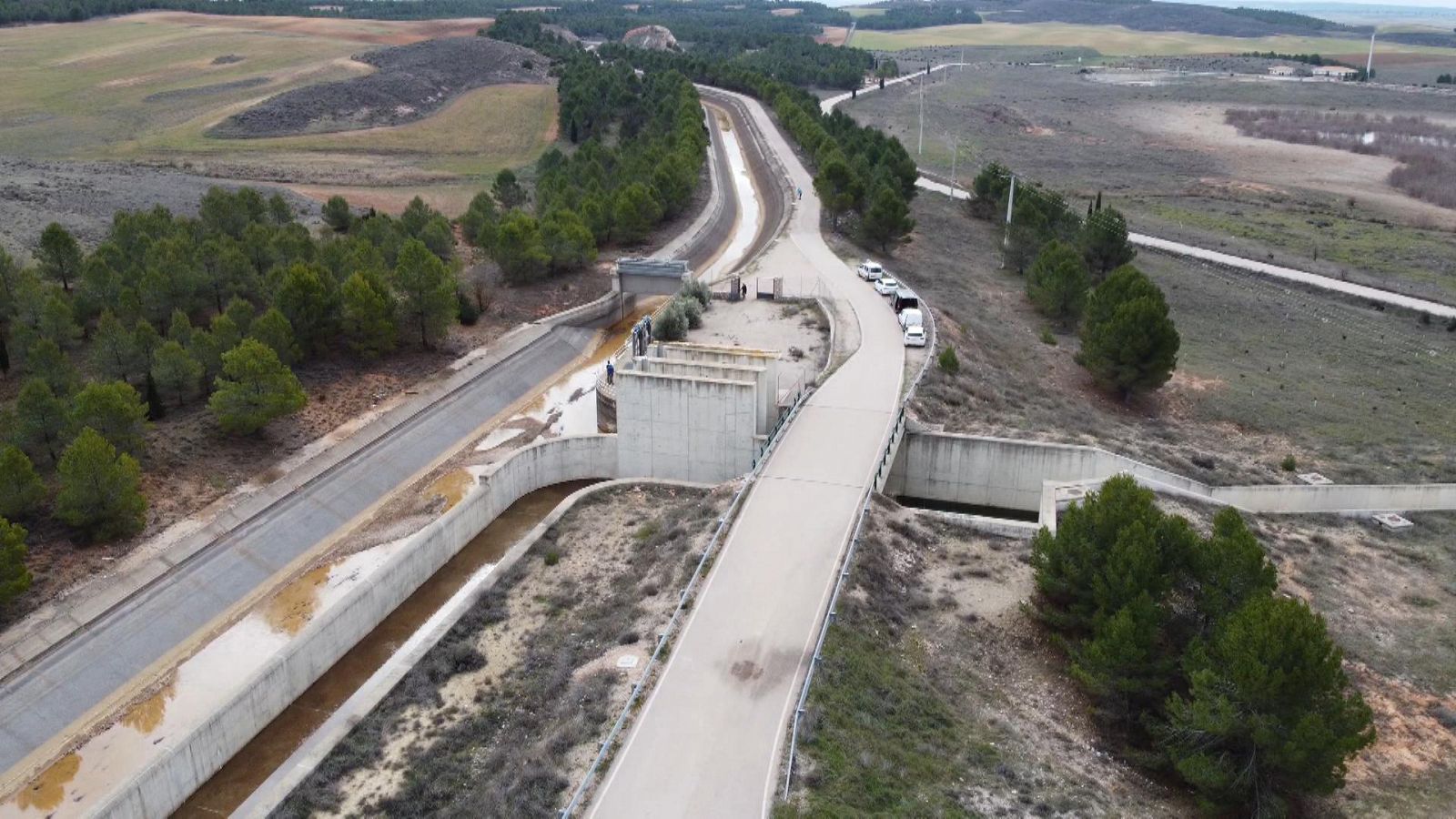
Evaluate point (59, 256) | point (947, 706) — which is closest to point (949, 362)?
point (947, 706)

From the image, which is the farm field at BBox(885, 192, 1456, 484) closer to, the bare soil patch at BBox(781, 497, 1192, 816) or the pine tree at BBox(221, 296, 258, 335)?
the bare soil patch at BBox(781, 497, 1192, 816)

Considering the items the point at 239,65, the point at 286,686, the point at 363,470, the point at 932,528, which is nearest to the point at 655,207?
the point at 363,470

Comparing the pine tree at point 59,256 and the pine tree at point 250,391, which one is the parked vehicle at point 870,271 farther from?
the pine tree at point 59,256

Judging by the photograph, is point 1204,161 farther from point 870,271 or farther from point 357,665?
point 357,665

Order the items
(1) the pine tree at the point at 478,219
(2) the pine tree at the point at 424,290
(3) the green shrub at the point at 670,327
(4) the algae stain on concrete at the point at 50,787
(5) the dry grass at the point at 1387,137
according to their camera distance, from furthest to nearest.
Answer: (5) the dry grass at the point at 1387,137, (1) the pine tree at the point at 478,219, (2) the pine tree at the point at 424,290, (3) the green shrub at the point at 670,327, (4) the algae stain on concrete at the point at 50,787

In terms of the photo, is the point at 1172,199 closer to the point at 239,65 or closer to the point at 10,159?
the point at 10,159

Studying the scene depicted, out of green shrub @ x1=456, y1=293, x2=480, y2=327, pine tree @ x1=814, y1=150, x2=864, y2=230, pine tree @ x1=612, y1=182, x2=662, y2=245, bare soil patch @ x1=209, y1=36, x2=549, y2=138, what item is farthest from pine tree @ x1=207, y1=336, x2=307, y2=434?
bare soil patch @ x1=209, y1=36, x2=549, y2=138

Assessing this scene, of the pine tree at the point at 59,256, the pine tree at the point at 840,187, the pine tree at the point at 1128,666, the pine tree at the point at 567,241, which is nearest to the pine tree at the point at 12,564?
the pine tree at the point at 59,256
